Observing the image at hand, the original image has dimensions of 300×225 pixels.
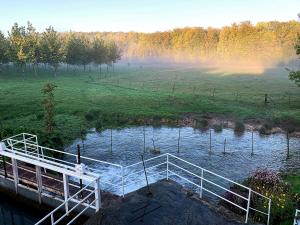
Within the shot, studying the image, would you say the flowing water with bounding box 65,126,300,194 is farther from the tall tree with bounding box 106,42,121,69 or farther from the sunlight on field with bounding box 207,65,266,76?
the tall tree with bounding box 106,42,121,69

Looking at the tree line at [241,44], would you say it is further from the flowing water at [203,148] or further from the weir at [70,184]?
the weir at [70,184]

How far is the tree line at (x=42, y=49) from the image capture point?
77125 mm

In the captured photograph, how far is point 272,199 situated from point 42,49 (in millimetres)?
75690

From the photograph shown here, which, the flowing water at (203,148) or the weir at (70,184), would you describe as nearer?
the weir at (70,184)

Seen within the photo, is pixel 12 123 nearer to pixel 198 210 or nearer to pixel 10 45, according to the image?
pixel 198 210

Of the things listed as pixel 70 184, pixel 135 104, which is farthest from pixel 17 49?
pixel 70 184

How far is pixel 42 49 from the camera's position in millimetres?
81750

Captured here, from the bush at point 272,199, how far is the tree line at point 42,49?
6645 cm

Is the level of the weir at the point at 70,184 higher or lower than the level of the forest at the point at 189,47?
lower

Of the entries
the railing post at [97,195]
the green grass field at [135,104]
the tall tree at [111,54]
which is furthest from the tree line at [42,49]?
the railing post at [97,195]

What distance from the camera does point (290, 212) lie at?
16953mm

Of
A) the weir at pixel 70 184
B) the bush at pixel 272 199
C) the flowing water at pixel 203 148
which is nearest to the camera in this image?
the weir at pixel 70 184

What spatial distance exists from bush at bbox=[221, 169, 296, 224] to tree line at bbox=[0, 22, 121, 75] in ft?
218

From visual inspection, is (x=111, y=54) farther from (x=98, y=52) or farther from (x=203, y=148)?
(x=203, y=148)
